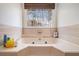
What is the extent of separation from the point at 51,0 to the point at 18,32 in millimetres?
380

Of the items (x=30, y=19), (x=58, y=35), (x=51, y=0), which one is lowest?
(x=58, y=35)

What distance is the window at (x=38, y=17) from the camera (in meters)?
1.41

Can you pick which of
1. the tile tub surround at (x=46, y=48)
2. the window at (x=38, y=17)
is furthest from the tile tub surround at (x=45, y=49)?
the window at (x=38, y=17)

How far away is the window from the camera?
4.63ft

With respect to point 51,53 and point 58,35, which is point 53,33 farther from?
point 51,53

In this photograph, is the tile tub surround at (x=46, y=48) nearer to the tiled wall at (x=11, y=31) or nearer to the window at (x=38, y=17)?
the tiled wall at (x=11, y=31)

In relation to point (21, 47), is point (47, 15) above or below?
above

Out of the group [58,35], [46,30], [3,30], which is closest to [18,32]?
[3,30]

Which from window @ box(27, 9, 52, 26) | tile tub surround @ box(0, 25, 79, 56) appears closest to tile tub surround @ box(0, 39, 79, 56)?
tile tub surround @ box(0, 25, 79, 56)

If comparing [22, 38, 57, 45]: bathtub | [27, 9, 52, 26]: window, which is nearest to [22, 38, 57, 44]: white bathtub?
[22, 38, 57, 45]: bathtub

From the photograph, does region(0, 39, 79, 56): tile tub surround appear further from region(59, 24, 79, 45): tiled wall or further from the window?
the window

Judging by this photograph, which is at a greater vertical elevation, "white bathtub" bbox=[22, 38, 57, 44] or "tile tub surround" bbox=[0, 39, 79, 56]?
"white bathtub" bbox=[22, 38, 57, 44]

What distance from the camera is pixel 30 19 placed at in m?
1.42

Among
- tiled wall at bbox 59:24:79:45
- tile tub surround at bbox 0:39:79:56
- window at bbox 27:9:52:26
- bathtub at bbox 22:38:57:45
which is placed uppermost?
window at bbox 27:9:52:26
